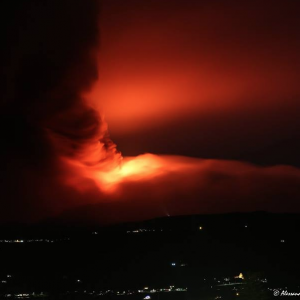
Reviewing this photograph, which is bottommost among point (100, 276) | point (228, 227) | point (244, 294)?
point (244, 294)

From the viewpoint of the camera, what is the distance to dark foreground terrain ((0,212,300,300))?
25688mm

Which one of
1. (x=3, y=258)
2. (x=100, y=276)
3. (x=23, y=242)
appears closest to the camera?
(x=100, y=276)

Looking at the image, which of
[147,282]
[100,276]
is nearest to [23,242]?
[100,276]

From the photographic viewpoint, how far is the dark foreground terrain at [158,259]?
84.3 feet

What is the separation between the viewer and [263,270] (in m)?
27.6

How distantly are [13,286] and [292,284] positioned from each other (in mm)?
12016

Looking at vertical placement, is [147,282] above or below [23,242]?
below

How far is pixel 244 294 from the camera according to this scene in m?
22.6

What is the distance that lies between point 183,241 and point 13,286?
8.88 metres

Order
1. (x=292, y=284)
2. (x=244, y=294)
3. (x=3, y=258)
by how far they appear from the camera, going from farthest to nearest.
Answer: (x=3, y=258), (x=292, y=284), (x=244, y=294)

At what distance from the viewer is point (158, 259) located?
30125 millimetres

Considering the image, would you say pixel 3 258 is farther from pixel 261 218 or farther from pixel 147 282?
pixel 261 218

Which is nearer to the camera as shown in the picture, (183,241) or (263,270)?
(263,270)

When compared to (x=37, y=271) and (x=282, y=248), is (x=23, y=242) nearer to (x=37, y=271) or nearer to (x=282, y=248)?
(x=37, y=271)
